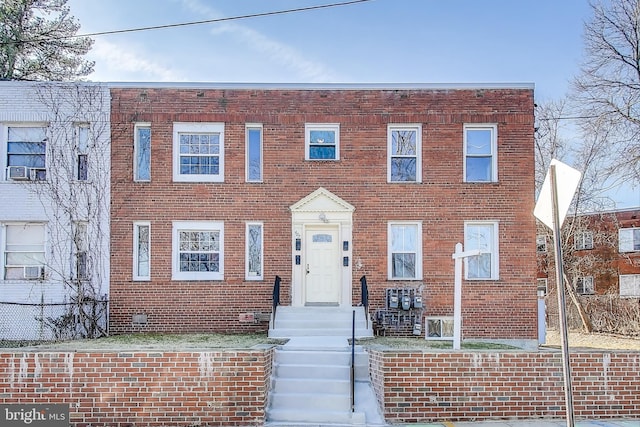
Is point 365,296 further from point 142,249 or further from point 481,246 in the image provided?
point 142,249

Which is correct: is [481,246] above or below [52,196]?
below

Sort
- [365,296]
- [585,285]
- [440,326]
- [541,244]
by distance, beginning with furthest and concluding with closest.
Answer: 1. [541,244]
2. [585,285]
3. [440,326]
4. [365,296]

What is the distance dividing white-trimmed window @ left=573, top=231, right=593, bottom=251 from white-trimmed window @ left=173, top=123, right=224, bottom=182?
777 inches

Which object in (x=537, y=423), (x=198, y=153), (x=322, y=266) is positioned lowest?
(x=537, y=423)

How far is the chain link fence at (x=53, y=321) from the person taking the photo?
42.2 feet

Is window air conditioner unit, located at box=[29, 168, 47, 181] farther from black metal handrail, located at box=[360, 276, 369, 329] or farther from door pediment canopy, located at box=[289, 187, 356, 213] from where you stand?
black metal handrail, located at box=[360, 276, 369, 329]

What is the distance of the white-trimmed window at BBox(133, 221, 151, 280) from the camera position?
1342cm

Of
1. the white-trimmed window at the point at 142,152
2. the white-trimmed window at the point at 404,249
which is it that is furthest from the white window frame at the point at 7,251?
the white-trimmed window at the point at 404,249

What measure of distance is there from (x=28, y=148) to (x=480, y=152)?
11.6 meters

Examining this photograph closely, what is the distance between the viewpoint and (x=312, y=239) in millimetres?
13578

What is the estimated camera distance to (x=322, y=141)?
1370 centimetres

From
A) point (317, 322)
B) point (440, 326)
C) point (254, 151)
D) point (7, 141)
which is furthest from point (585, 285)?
point (7, 141)

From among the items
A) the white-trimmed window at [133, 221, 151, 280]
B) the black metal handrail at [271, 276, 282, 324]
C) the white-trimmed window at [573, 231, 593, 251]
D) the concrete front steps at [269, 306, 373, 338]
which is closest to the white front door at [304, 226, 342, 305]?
the concrete front steps at [269, 306, 373, 338]

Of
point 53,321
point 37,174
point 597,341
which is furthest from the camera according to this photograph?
point 597,341
